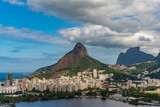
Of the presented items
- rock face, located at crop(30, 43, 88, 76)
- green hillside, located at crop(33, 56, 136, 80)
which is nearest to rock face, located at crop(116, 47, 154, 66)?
green hillside, located at crop(33, 56, 136, 80)

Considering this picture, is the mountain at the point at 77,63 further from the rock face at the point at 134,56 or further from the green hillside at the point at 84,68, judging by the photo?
the rock face at the point at 134,56

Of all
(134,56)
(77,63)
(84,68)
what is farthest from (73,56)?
(134,56)

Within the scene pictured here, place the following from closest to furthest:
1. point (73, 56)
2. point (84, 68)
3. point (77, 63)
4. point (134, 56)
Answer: point (84, 68) → point (77, 63) → point (73, 56) → point (134, 56)

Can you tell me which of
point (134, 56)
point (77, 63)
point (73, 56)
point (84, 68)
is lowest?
point (84, 68)

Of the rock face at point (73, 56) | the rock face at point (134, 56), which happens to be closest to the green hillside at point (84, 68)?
the rock face at point (73, 56)

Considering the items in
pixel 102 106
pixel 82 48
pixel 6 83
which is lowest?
pixel 102 106

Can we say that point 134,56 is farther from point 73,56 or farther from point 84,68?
point 84,68

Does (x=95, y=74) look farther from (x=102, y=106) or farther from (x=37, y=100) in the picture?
(x=102, y=106)

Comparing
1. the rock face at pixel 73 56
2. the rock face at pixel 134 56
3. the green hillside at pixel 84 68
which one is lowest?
the green hillside at pixel 84 68

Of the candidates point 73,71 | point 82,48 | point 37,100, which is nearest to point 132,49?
point 82,48

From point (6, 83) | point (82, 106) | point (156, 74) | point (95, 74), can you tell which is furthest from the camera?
point (156, 74)

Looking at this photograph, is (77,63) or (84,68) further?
(77,63)
